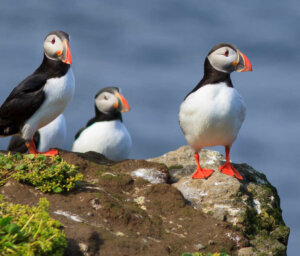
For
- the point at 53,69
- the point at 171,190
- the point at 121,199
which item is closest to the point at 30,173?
the point at 121,199

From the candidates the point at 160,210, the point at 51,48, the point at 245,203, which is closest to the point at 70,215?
the point at 160,210

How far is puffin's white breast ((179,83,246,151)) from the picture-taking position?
8.53 metres

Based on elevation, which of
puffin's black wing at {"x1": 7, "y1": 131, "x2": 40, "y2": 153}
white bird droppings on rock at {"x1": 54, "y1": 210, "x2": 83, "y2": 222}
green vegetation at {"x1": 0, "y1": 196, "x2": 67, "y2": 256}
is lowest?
green vegetation at {"x1": 0, "y1": 196, "x2": 67, "y2": 256}

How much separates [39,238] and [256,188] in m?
4.17

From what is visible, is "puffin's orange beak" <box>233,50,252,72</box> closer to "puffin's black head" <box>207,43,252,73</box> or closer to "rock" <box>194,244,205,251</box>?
"puffin's black head" <box>207,43,252,73</box>

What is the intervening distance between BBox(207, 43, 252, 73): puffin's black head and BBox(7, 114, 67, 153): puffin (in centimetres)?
398

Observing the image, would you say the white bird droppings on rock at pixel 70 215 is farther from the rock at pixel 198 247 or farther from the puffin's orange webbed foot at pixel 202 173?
the puffin's orange webbed foot at pixel 202 173

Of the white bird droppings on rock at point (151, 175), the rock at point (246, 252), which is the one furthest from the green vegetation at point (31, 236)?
the white bird droppings on rock at point (151, 175)

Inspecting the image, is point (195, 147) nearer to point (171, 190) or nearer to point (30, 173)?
point (171, 190)

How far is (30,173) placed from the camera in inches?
285

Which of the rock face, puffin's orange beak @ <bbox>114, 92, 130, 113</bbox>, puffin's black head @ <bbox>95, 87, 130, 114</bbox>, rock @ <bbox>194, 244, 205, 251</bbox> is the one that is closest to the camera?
rock @ <bbox>194, 244, 205, 251</bbox>

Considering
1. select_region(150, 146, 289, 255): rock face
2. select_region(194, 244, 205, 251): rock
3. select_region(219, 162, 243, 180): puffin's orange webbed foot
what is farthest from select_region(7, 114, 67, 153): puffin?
select_region(194, 244, 205, 251): rock

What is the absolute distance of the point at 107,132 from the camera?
36.3ft

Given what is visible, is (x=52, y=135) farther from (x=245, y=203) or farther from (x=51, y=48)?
(x=245, y=203)
